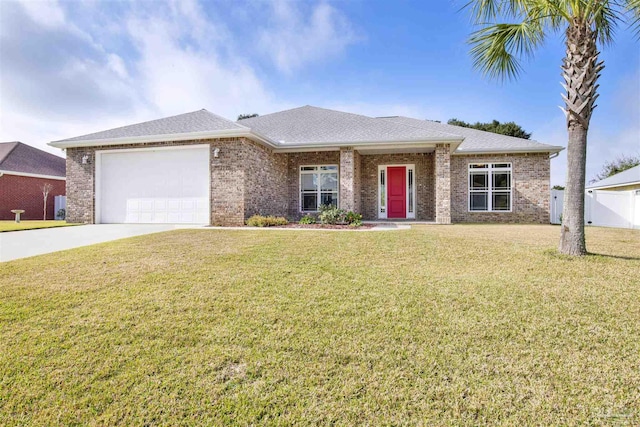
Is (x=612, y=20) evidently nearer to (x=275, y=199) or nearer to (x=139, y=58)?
(x=275, y=199)

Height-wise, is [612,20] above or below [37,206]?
above

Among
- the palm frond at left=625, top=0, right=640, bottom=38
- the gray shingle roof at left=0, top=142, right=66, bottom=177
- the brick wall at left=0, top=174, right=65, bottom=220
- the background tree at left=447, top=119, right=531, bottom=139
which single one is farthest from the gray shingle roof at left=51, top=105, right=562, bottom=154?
the background tree at left=447, top=119, right=531, bottom=139

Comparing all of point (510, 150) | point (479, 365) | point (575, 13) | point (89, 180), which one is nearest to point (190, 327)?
point (479, 365)

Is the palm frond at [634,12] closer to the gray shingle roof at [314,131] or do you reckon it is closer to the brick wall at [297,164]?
the gray shingle roof at [314,131]

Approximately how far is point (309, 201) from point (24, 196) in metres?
16.7

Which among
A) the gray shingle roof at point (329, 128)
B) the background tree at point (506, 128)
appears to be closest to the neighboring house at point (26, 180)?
the gray shingle roof at point (329, 128)

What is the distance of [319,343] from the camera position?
291 centimetres

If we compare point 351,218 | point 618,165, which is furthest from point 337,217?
point 618,165

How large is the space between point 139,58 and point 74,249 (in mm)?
8044

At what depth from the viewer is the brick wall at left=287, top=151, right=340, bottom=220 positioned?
48.9 feet

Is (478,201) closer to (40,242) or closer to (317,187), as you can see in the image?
(317,187)

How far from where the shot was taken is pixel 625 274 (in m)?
4.88

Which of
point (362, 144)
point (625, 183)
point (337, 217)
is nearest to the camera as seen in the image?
point (337, 217)

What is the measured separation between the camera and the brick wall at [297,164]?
48.9ft
